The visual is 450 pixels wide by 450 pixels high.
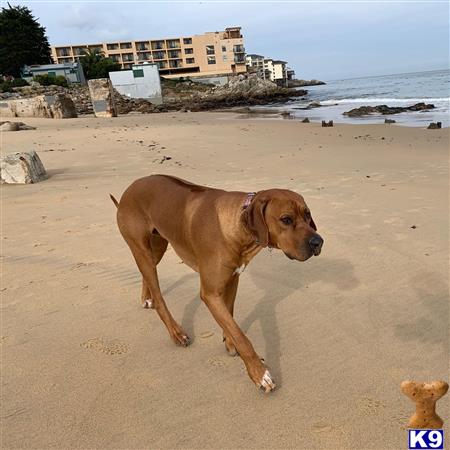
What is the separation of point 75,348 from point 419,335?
254 cm

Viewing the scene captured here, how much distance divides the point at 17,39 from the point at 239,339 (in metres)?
68.5

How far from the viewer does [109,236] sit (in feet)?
17.8

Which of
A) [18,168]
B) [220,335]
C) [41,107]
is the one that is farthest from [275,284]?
[41,107]

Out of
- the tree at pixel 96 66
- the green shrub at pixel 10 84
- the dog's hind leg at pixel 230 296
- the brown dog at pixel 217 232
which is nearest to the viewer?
the brown dog at pixel 217 232

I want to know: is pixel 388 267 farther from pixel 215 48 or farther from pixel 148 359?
pixel 215 48

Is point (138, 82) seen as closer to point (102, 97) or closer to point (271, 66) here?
point (102, 97)

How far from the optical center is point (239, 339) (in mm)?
2533

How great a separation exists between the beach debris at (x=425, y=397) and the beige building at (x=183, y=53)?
97.2 meters

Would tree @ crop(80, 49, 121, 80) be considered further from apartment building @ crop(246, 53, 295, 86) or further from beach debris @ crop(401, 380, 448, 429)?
beach debris @ crop(401, 380, 448, 429)

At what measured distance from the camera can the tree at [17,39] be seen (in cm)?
5769

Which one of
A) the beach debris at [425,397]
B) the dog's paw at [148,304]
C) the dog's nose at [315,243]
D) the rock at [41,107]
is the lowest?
the dog's paw at [148,304]

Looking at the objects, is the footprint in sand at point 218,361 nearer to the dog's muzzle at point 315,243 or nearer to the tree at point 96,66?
the dog's muzzle at point 315,243

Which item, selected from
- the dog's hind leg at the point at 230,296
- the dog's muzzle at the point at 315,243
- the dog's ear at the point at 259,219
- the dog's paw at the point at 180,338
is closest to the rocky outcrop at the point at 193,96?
the dog's paw at the point at 180,338

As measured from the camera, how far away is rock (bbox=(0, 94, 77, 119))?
81.7 ft
